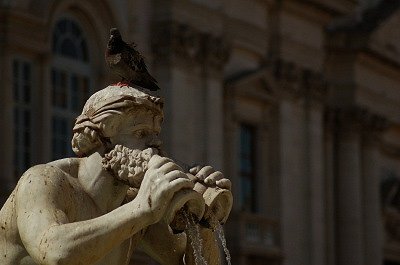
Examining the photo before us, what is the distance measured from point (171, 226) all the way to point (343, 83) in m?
30.2

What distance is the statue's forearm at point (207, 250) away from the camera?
5.23 m

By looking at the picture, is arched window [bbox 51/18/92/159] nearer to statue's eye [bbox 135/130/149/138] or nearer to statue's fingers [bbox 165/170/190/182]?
statue's eye [bbox 135/130/149/138]

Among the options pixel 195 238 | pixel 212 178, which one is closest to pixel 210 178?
pixel 212 178

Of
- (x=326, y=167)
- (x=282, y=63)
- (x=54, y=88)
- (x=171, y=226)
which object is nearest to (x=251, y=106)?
(x=282, y=63)

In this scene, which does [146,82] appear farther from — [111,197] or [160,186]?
[160,186]

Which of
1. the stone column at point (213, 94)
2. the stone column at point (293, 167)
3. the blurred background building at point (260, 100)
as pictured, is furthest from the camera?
the stone column at point (293, 167)

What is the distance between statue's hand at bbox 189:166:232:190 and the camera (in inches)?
205

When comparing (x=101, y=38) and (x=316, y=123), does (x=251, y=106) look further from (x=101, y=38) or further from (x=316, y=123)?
(x=101, y=38)

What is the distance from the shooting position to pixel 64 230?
187 inches

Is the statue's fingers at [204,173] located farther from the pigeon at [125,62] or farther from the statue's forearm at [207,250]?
the pigeon at [125,62]

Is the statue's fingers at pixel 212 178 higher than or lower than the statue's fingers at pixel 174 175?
higher

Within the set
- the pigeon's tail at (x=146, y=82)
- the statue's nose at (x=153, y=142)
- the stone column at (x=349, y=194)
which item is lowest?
the statue's nose at (x=153, y=142)

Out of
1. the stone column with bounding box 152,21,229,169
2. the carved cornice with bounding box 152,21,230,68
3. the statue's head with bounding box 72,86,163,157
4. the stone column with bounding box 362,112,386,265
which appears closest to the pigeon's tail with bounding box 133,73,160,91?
the statue's head with bounding box 72,86,163,157

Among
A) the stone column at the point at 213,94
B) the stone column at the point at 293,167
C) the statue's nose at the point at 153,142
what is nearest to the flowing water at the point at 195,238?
the statue's nose at the point at 153,142
